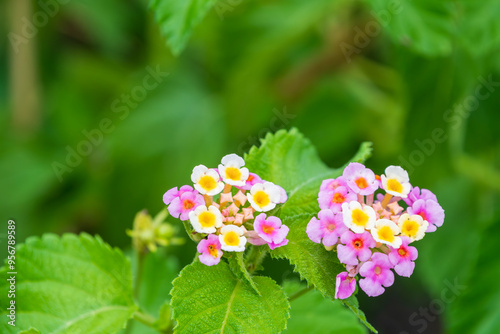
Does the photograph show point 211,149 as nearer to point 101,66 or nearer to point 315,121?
point 315,121

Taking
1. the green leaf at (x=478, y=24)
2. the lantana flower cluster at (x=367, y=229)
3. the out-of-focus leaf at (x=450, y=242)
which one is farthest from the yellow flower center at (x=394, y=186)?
the out-of-focus leaf at (x=450, y=242)

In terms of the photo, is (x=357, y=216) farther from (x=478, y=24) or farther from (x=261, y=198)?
(x=478, y=24)

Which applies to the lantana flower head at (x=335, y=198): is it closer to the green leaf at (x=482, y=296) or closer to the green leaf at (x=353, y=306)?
the green leaf at (x=353, y=306)

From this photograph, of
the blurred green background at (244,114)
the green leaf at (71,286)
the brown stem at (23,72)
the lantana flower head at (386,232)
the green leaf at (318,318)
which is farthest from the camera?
the brown stem at (23,72)

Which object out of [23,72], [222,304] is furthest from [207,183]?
[23,72]

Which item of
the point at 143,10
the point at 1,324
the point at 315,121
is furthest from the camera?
the point at 143,10

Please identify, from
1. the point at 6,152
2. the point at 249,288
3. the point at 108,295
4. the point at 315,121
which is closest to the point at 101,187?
the point at 6,152
